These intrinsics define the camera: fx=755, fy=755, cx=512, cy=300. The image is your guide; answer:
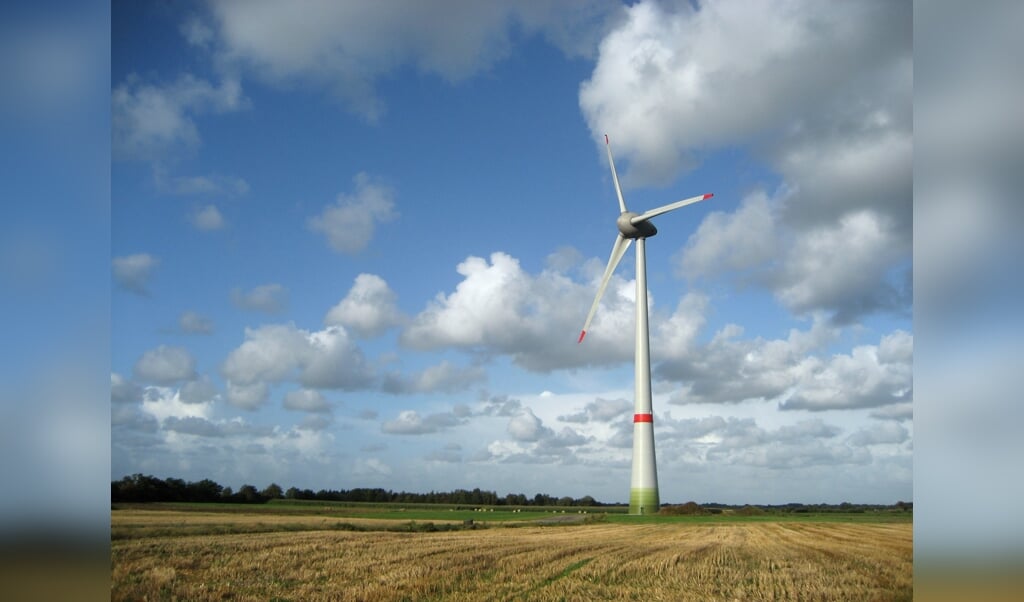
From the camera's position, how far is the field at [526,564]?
41.7 ft

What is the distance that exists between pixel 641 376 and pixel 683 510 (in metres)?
6.94

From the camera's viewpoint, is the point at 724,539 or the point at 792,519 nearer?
the point at 724,539

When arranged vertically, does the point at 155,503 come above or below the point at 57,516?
below

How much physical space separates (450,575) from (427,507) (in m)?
37.4

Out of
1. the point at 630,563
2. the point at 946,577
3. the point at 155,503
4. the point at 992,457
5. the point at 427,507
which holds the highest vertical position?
the point at 992,457

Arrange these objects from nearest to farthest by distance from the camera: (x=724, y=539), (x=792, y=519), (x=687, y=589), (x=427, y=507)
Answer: (x=687, y=589) → (x=724, y=539) → (x=792, y=519) → (x=427, y=507)

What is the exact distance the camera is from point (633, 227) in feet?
113

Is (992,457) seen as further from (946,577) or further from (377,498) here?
(377,498)

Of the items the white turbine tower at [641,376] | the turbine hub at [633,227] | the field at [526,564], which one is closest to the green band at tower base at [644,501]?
the white turbine tower at [641,376]

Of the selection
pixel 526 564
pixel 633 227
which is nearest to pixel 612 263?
pixel 633 227

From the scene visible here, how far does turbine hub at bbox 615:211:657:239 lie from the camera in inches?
1359

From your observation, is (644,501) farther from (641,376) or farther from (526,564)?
(526,564)

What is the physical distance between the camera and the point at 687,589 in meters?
12.6

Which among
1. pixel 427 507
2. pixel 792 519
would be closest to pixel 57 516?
pixel 792 519
